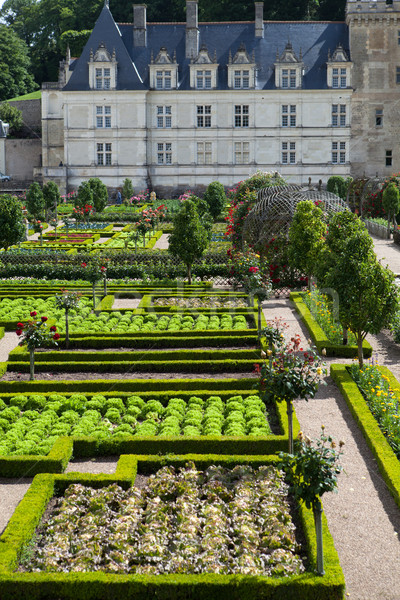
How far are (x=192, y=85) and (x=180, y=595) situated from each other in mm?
50581

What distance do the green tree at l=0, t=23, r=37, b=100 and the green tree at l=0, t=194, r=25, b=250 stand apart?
50.9 metres

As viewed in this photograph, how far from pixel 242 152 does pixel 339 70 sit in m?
9.06

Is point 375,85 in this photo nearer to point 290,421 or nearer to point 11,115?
point 11,115

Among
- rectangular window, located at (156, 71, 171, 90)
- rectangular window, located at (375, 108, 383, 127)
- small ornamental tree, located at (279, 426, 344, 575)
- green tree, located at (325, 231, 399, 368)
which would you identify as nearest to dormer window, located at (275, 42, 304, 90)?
rectangular window, located at (375, 108, 383, 127)

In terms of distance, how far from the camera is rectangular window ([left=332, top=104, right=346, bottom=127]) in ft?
182

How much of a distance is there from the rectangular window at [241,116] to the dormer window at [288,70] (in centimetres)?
283

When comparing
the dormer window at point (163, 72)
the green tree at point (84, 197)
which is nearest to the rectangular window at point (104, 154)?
the dormer window at point (163, 72)

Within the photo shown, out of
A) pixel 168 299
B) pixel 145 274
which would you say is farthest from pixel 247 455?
pixel 145 274

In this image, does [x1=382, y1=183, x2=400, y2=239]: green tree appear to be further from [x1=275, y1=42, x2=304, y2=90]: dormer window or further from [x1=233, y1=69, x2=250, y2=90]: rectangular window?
[x1=233, y1=69, x2=250, y2=90]: rectangular window

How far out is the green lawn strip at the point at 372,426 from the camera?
11.2m

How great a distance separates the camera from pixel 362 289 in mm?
16062

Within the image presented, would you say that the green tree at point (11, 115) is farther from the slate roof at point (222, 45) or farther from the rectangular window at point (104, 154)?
the rectangular window at point (104, 154)

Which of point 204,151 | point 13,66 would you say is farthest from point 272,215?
point 13,66

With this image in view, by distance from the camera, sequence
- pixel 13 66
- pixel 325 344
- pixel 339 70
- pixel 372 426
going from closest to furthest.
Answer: pixel 372 426 < pixel 325 344 < pixel 339 70 < pixel 13 66
